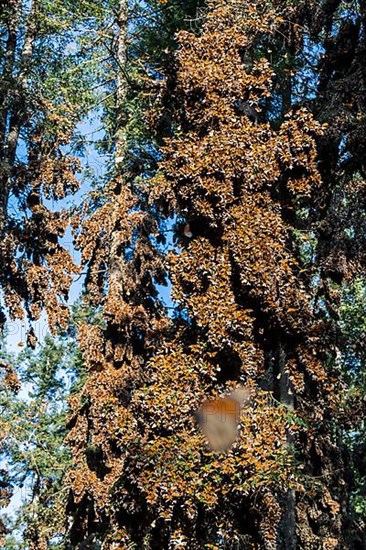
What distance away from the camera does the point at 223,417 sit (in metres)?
7.48

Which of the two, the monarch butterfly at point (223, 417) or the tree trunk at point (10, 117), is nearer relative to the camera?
the monarch butterfly at point (223, 417)

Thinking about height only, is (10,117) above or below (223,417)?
above

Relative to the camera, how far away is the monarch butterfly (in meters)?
7.29

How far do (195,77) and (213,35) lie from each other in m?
0.87

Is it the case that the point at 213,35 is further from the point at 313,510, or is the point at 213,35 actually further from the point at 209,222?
the point at 313,510

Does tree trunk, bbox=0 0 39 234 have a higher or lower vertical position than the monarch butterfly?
Answer: higher

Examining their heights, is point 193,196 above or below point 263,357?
above

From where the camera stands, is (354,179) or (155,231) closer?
(354,179)

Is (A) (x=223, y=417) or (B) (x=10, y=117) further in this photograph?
(B) (x=10, y=117)

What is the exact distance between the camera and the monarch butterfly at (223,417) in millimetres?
7289

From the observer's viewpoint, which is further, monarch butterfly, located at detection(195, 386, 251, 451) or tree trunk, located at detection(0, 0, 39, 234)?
tree trunk, located at detection(0, 0, 39, 234)

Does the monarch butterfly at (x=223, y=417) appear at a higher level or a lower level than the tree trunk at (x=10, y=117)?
lower

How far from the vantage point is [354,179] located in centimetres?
971

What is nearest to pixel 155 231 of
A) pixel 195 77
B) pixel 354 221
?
pixel 195 77
